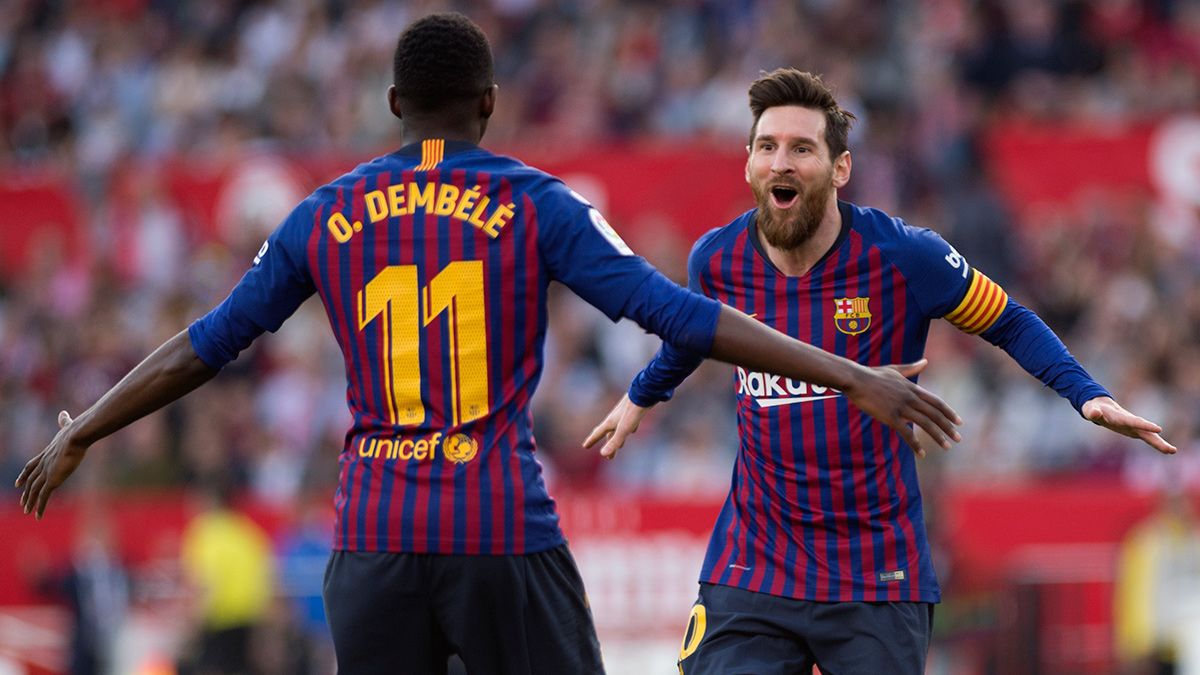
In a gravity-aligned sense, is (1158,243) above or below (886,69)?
below

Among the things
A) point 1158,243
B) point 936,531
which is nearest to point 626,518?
point 936,531

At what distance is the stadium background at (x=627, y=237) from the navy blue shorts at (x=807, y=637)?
5537 mm

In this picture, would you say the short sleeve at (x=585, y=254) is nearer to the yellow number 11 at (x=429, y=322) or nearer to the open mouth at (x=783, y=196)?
the yellow number 11 at (x=429, y=322)

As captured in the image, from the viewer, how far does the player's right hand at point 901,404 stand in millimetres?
4828

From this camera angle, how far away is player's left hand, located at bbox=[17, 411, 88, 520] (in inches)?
212

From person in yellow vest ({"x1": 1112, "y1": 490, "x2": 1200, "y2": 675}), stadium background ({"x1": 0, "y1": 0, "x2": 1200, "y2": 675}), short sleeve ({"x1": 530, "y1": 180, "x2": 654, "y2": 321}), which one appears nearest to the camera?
short sleeve ({"x1": 530, "y1": 180, "x2": 654, "y2": 321})

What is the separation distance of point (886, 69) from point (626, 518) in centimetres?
565

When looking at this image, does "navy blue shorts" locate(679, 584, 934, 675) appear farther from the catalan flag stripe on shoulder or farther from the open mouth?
the open mouth

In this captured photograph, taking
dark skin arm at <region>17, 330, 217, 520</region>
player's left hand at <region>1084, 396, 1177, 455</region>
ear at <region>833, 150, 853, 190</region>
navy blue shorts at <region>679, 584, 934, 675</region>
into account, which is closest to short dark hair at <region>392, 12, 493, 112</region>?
dark skin arm at <region>17, 330, 217, 520</region>

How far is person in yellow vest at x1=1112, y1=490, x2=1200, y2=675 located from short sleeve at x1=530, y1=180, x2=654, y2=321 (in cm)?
814

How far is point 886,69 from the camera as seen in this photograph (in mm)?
16547

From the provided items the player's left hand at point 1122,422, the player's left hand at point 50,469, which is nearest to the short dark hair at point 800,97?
the player's left hand at point 1122,422

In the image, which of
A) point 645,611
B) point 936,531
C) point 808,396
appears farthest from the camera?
point 645,611

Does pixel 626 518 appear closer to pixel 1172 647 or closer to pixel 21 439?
pixel 1172 647
